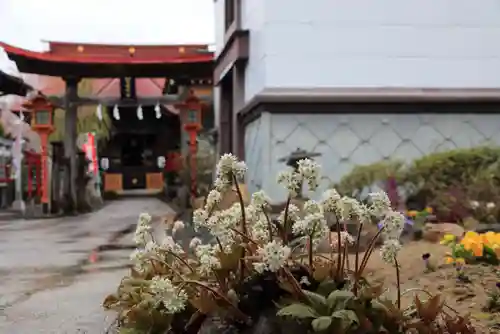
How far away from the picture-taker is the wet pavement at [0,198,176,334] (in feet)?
17.5

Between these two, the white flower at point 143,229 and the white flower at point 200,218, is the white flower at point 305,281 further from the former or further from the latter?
the white flower at point 143,229

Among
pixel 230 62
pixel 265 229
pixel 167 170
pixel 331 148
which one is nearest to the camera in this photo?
pixel 265 229

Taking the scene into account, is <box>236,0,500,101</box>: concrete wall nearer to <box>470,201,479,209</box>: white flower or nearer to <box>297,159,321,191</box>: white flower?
<box>470,201,479,209</box>: white flower

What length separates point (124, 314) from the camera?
4199 millimetres

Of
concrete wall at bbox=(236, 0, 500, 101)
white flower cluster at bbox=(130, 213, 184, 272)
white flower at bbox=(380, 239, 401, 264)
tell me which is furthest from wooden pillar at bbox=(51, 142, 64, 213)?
white flower at bbox=(380, 239, 401, 264)

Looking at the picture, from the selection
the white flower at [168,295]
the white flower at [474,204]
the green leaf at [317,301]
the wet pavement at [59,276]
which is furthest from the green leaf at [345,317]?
the white flower at [474,204]

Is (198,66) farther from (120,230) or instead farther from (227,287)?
(227,287)

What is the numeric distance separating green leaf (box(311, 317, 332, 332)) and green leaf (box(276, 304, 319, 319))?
0.06m

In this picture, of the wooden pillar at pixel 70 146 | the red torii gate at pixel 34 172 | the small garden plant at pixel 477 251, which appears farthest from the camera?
the red torii gate at pixel 34 172

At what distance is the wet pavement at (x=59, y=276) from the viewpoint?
533 cm

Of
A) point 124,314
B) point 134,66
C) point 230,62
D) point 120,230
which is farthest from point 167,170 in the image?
point 124,314

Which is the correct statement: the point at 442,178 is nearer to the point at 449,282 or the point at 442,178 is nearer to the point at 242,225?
the point at 449,282

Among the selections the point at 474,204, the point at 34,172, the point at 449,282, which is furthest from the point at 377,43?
the point at 34,172

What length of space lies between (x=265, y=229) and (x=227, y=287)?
1.12 feet
